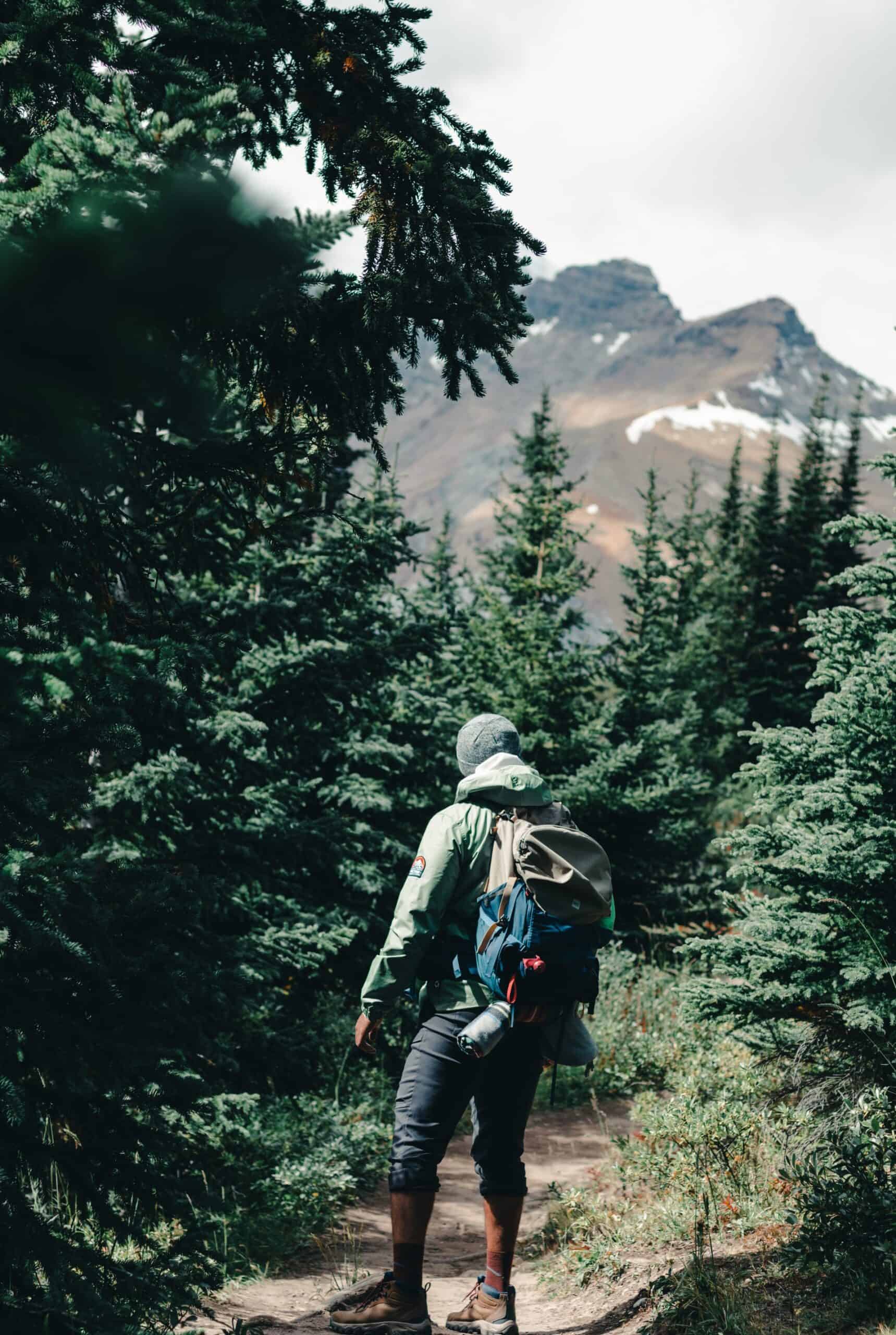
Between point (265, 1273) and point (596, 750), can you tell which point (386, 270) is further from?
point (596, 750)

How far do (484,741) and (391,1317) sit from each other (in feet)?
7.15

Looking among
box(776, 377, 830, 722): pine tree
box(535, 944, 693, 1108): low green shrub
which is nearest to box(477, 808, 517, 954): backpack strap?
box(535, 944, 693, 1108): low green shrub

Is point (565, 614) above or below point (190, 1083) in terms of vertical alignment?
above

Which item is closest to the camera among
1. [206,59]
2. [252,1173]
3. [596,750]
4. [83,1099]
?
[83,1099]

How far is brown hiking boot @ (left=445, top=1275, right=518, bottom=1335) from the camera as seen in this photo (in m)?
3.89

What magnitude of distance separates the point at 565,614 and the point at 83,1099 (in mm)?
12426

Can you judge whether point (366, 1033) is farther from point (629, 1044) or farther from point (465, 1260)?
point (629, 1044)

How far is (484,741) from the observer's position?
4.11m

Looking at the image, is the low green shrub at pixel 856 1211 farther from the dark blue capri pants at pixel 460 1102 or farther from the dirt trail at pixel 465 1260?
the dark blue capri pants at pixel 460 1102

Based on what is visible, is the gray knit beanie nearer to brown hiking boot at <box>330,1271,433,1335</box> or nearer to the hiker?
the hiker

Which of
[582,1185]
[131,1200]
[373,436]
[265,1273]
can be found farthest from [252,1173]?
[373,436]

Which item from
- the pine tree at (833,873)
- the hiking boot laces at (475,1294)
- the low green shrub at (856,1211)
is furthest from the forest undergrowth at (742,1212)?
the hiking boot laces at (475,1294)

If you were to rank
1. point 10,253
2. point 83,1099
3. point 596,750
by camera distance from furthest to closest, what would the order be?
1. point 596,750
2. point 83,1099
3. point 10,253

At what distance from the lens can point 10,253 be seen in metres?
2.52
